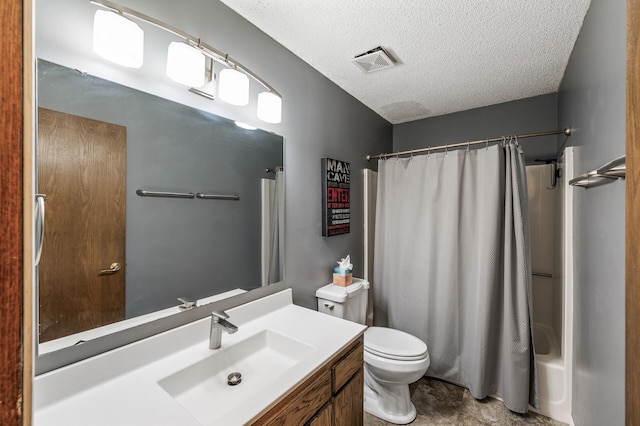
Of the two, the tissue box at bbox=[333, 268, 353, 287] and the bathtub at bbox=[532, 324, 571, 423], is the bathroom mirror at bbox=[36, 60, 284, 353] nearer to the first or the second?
the tissue box at bbox=[333, 268, 353, 287]

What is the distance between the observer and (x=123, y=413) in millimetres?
773

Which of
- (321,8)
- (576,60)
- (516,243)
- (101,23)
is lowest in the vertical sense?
(516,243)

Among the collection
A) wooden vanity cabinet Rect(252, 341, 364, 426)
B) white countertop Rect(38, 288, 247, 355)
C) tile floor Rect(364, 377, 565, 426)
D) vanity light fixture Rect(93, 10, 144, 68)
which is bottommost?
tile floor Rect(364, 377, 565, 426)

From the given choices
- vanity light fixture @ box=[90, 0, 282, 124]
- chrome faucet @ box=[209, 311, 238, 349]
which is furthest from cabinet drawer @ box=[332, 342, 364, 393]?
vanity light fixture @ box=[90, 0, 282, 124]

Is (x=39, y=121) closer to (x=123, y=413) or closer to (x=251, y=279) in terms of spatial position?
(x=123, y=413)

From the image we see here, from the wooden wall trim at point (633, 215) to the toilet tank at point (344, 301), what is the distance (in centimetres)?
146

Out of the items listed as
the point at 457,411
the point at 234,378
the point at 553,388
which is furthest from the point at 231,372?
the point at 553,388

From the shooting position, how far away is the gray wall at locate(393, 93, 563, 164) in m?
2.40

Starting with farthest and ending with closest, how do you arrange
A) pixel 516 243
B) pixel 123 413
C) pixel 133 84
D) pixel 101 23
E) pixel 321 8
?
pixel 516 243 → pixel 321 8 → pixel 133 84 → pixel 101 23 → pixel 123 413

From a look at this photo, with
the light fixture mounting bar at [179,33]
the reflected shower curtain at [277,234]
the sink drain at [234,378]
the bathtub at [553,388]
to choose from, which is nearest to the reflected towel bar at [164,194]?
the reflected shower curtain at [277,234]

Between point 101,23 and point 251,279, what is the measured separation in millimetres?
1211

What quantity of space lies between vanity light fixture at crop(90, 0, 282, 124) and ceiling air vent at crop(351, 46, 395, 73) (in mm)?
664

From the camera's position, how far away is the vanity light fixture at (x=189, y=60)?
0.93 meters

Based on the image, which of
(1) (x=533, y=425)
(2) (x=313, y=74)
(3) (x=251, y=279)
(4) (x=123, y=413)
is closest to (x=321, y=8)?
(2) (x=313, y=74)
